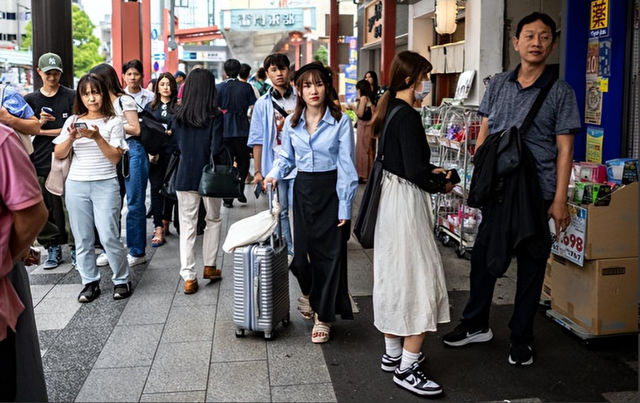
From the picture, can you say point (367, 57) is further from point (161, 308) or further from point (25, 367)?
point (25, 367)

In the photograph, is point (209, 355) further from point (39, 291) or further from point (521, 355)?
point (39, 291)

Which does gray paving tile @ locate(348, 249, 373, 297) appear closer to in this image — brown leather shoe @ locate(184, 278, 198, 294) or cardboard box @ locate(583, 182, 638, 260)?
brown leather shoe @ locate(184, 278, 198, 294)

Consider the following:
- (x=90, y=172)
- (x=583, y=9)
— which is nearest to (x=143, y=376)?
(x=90, y=172)

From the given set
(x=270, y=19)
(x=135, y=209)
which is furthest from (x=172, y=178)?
(x=270, y=19)

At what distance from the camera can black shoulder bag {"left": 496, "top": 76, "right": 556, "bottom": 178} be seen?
4.11 m

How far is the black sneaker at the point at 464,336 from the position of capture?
465cm

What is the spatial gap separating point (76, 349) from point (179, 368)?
0.86 m

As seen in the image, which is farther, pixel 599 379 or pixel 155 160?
pixel 155 160

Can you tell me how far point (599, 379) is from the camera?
13.5 ft

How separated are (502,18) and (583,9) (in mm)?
1990

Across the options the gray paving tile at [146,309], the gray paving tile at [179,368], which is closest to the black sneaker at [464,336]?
the gray paving tile at [179,368]

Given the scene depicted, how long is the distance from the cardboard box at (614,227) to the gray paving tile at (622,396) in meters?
0.89

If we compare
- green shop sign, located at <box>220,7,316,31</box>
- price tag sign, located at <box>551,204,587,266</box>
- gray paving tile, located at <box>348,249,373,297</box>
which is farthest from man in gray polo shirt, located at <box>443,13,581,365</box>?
green shop sign, located at <box>220,7,316,31</box>

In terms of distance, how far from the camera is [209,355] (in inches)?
178
